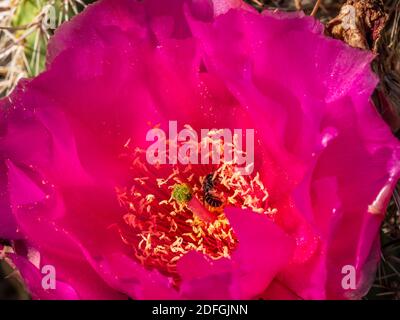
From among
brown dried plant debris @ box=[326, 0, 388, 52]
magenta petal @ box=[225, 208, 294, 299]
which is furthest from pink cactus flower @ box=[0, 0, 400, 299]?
brown dried plant debris @ box=[326, 0, 388, 52]

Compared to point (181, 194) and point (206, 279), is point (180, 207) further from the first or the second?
point (206, 279)

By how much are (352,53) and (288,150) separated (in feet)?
0.46

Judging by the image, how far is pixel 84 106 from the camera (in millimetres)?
994

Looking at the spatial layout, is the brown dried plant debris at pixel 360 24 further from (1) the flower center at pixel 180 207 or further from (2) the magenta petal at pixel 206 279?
(2) the magenta petal at pixel 206 279

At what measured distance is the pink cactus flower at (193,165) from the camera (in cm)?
83

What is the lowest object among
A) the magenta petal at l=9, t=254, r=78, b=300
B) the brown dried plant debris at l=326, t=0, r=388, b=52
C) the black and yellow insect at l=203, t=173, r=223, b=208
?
the magenta petal at l=9, t=254, r=78, b=300

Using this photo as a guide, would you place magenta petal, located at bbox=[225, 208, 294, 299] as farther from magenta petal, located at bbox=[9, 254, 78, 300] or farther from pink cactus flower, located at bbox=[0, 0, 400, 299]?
magenta petal, located at bbox=[9, 254, 78, 300]

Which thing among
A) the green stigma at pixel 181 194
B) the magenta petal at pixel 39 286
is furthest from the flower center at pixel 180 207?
the magenta petal at pixel 39 286

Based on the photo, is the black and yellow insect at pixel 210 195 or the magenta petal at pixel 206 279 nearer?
the magenta petal at pixel 206 279

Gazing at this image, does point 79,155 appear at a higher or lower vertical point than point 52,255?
higher

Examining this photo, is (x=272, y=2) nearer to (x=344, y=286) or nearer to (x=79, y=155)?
(x=79, y=155)

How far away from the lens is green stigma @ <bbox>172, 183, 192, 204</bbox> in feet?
3.38

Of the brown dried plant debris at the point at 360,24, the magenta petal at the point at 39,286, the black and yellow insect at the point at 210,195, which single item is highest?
the brown dried plant debris at the point at 360,24

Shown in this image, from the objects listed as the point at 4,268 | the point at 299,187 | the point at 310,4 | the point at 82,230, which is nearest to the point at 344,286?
the point at 299,187
